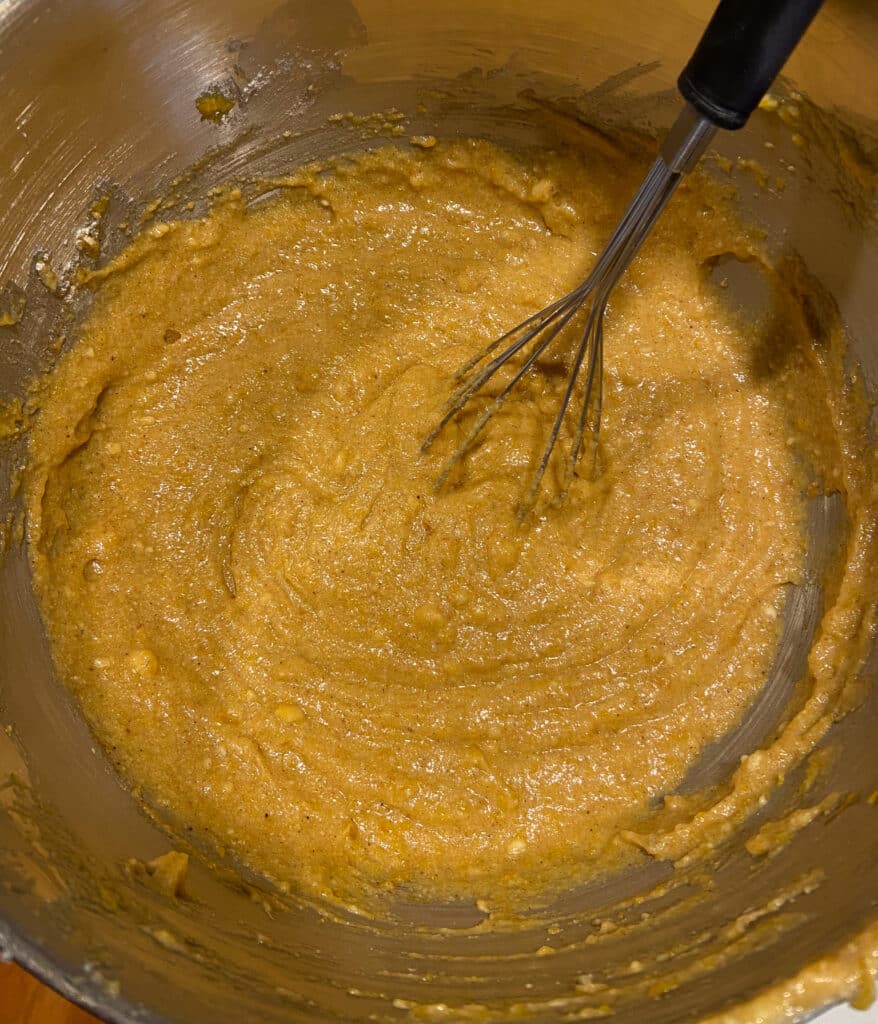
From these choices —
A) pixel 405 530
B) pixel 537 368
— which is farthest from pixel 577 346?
pixel 405 530

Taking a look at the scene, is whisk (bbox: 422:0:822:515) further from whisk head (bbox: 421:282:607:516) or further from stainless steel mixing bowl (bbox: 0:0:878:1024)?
stainless steel mixing bowl (bbox: 0:0:878:1024)

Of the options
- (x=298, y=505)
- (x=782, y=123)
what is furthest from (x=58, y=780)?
(x=782, y=123)

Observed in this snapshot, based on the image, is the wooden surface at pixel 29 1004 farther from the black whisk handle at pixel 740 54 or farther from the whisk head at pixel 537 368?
the black whisk handle at pixel 740 54

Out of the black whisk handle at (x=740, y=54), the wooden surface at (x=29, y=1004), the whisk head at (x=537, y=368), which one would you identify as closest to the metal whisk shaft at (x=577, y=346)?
the whisk head at (x=537, y=368)

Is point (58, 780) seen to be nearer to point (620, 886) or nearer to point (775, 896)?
point (620, 886)

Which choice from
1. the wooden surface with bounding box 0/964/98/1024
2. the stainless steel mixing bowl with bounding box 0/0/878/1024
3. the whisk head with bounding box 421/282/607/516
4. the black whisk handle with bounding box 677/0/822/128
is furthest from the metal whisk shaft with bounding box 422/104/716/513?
the wooden surface with bounding box 0/964/98/1024

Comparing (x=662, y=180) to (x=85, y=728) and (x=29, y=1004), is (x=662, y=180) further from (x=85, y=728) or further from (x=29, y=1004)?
(x=29, y=1004)

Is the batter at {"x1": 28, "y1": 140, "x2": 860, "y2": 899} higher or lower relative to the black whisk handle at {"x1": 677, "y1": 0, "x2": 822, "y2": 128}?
lower

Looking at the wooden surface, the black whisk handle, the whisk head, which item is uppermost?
the black whisk handle
